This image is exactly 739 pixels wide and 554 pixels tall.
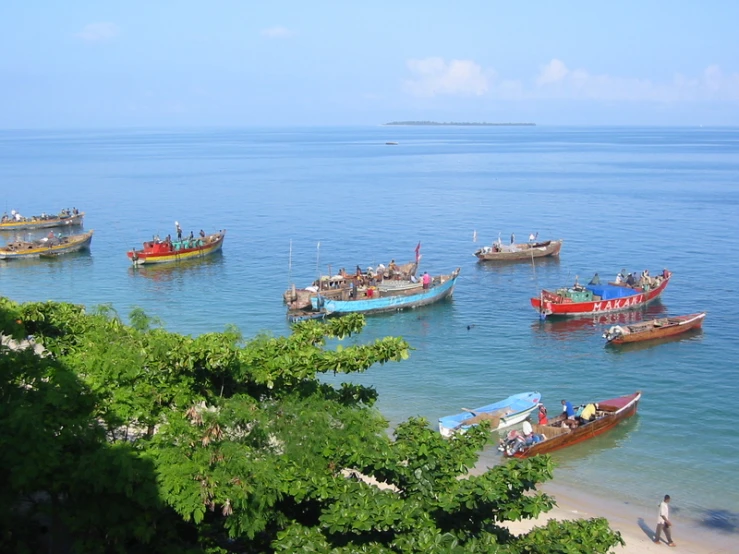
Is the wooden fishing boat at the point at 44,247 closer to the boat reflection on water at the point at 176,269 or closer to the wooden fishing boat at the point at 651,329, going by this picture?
the boat reflection on water at the point at 176,269

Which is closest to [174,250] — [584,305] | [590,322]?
[584,305]

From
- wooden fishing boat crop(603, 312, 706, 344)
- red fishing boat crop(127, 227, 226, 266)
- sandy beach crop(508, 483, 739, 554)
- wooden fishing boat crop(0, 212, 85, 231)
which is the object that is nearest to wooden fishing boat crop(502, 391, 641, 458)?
sandy beach crop(508, 483, 739, 554)

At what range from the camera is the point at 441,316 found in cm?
4134

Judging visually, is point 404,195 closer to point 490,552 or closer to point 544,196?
point 544,196

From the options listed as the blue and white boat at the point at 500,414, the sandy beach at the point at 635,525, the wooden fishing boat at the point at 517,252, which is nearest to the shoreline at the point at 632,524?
the sandy beach at the point at 635,525

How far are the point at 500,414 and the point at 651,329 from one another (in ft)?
43.7

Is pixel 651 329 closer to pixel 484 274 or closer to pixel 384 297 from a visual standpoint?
pixel 384 297

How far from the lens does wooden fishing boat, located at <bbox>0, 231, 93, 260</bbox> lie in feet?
183

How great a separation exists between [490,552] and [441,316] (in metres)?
31.9

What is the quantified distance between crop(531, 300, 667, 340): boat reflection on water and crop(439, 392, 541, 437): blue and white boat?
1150 centimetres

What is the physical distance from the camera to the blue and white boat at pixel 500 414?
23938 mm

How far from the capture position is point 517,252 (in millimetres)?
55625

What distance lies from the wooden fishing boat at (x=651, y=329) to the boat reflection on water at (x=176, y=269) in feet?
94.4

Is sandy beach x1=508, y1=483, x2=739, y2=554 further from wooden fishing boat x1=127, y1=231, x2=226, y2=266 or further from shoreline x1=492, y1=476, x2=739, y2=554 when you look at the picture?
wooden fishing boat x1=127, y1=231, x2=226, y2=266
